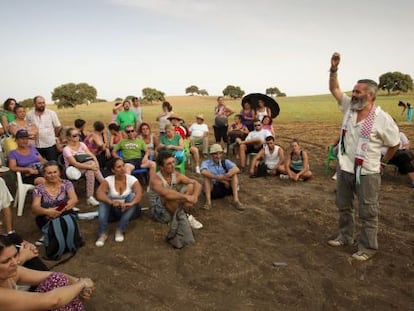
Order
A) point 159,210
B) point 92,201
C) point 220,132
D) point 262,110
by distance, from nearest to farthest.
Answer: point 159,210, point 92,201, point 262,110, point 220,132

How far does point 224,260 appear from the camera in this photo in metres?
4.27

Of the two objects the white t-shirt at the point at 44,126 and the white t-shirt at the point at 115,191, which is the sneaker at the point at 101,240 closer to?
the white t-shirt at the point at 115,191

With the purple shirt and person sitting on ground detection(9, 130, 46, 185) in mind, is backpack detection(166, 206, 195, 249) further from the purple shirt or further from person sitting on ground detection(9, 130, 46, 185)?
the purple shirt

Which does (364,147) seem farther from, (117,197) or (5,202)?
(5,202)

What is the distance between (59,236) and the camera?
4.36 m

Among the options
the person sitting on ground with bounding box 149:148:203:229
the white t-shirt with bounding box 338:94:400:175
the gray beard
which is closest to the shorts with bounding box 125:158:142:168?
the person sitting on ground with bounding box 149:148:203:229

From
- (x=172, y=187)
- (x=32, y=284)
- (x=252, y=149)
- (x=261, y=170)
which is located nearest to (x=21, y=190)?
(x=172, y=187)

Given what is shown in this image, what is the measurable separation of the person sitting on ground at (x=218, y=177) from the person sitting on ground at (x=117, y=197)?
5.01ft

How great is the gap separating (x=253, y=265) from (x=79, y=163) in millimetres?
3761

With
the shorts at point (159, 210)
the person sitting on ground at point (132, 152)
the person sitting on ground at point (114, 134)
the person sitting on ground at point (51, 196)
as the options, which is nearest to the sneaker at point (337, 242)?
the shorts at point (159, 210)

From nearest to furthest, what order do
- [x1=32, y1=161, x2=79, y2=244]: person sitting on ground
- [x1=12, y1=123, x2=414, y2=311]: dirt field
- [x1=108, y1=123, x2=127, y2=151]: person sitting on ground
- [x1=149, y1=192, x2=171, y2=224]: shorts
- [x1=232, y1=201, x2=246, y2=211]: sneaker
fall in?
[x1=12, y1=123, x2=414, y2=311]: dirt field < [x1=32, y1=161, x2=79, y2=244]: person sitting on ground < [x1=149, y1=192, x2=171, y2=224]: shorts < [x1=232, y1=201, x2=246, y2=211]: sneaker < [x1=108, y1=123, x2=127, y2=151]: person sitting on ground

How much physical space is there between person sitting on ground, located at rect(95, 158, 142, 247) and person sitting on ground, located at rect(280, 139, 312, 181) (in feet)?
13.4

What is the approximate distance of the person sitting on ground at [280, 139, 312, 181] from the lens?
25.5 ft

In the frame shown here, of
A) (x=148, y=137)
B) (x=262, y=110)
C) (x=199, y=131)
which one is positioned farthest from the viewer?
(x=199, y=131)
